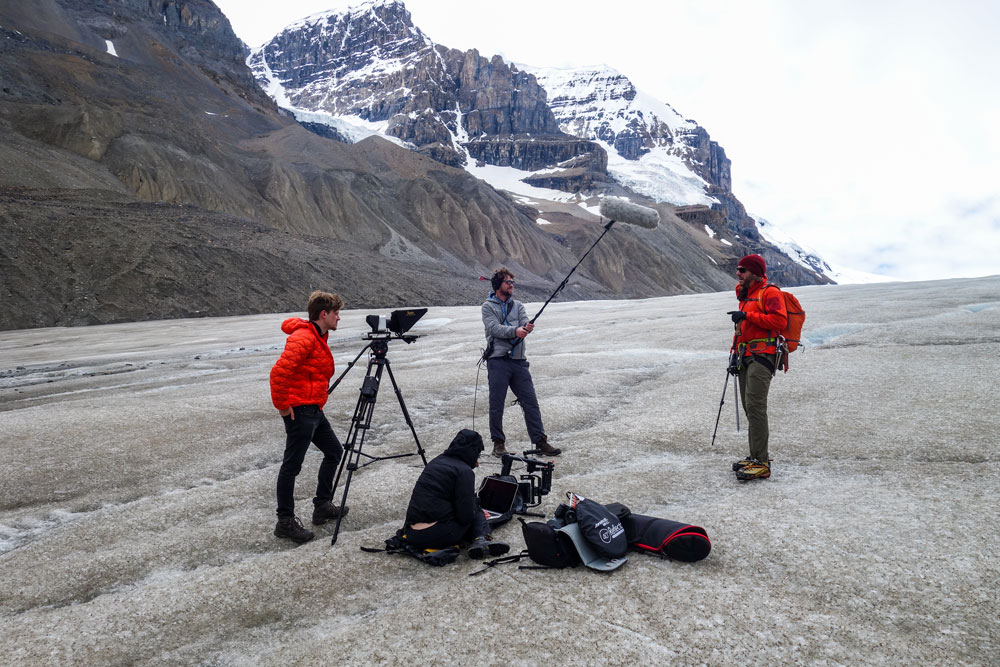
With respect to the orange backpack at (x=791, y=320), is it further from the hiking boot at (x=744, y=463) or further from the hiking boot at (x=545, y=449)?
the hiking boot at (x=545, y=449)

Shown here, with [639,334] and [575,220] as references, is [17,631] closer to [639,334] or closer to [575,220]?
[639,334]

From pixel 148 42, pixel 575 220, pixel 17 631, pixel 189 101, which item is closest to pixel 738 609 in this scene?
pixel 17 631

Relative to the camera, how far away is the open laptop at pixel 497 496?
5.62 metres

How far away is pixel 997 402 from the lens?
26.4ft

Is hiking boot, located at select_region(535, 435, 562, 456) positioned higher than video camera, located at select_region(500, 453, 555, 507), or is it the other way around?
video camera, located at select_region(500, 453, 555, 507)

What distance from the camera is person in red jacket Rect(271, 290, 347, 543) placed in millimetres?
5230

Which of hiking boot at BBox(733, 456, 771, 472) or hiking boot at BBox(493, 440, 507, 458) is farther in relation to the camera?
hiking boot at BBox(493, 440, 507, 458)

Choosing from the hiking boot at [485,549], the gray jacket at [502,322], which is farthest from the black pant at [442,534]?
the gray jacket at [502,322]

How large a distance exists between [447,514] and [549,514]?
140cm

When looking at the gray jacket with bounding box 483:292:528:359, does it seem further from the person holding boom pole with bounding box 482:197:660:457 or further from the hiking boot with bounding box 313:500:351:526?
the hiking boot with bounding box 313:500:351:526

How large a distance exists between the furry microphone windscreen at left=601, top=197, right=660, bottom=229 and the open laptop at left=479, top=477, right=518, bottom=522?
12.5 feet

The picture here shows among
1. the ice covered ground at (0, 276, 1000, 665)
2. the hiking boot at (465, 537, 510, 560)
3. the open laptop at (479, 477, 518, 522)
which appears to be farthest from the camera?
the open laptop at (479, 477, 518, 522)

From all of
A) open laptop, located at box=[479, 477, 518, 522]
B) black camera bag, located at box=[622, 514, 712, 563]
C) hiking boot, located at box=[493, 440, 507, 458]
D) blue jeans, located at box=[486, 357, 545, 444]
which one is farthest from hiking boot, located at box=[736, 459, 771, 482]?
hiking boot, located at box=[493, 440, 507, 458]

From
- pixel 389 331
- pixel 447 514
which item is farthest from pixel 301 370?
pixel 447 514
